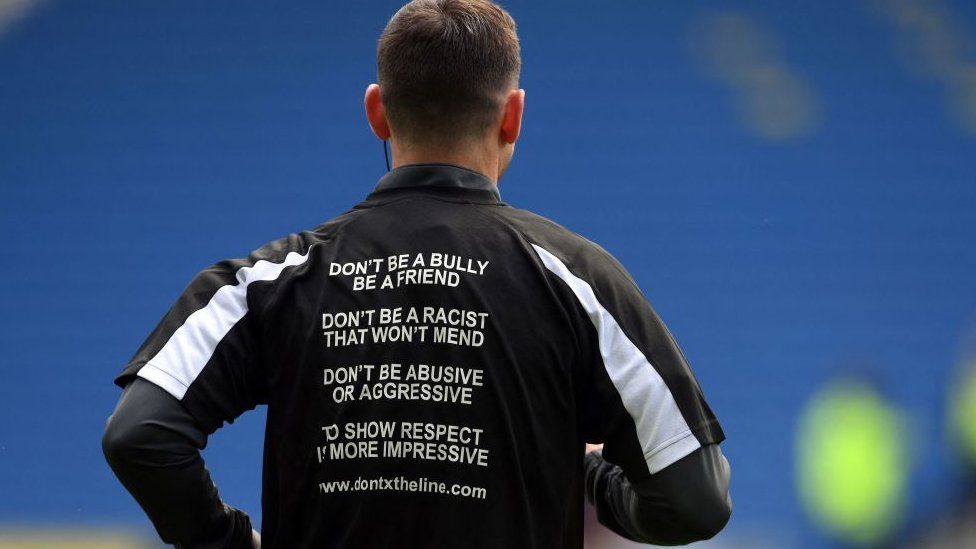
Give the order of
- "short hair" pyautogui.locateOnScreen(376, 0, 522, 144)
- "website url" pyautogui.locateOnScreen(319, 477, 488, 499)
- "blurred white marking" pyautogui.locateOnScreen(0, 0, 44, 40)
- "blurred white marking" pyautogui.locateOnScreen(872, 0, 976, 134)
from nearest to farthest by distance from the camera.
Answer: "website url" pyautogui.locateOnScreen(319, 477, 488, 499) < "short hair" pyautogui.locateOnScreen(376, 0, 522, 144) < "blurred white marking" pyautogui.locateOnScreen(0, 0, 44, 40) < "blurred white marking" pyautogui.locateOnScreen(872, 0, 976, 134)

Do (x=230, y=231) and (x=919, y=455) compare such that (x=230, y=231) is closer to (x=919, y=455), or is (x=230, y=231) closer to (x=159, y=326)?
(x=919, y=455)

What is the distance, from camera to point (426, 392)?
1.26 m

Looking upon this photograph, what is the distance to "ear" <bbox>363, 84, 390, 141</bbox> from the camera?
140cm

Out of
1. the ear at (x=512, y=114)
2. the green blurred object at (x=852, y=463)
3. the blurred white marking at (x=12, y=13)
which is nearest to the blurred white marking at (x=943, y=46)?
the green blurred object at (x=852, y=463)

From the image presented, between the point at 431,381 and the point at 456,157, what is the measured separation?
0.28m

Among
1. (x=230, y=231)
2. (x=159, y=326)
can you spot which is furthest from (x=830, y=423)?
(x=159, y=326)

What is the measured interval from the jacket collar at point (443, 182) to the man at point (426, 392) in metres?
0.02

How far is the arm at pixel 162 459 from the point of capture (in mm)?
1261

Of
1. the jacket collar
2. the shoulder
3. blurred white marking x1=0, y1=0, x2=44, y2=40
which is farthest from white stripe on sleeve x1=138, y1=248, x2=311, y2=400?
blurred white marking x1=0, y1=0, x2=44, y2=40

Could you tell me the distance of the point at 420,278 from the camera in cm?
129

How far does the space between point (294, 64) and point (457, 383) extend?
2.76m

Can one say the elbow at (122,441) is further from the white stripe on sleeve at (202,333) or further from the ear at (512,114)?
the ear at (512,114)

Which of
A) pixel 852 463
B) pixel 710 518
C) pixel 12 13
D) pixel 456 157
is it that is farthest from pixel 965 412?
pixel 12 13

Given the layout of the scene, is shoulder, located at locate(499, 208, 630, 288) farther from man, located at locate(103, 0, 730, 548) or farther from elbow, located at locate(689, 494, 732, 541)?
elbow, located at locate(689, 494, 732, 541)
